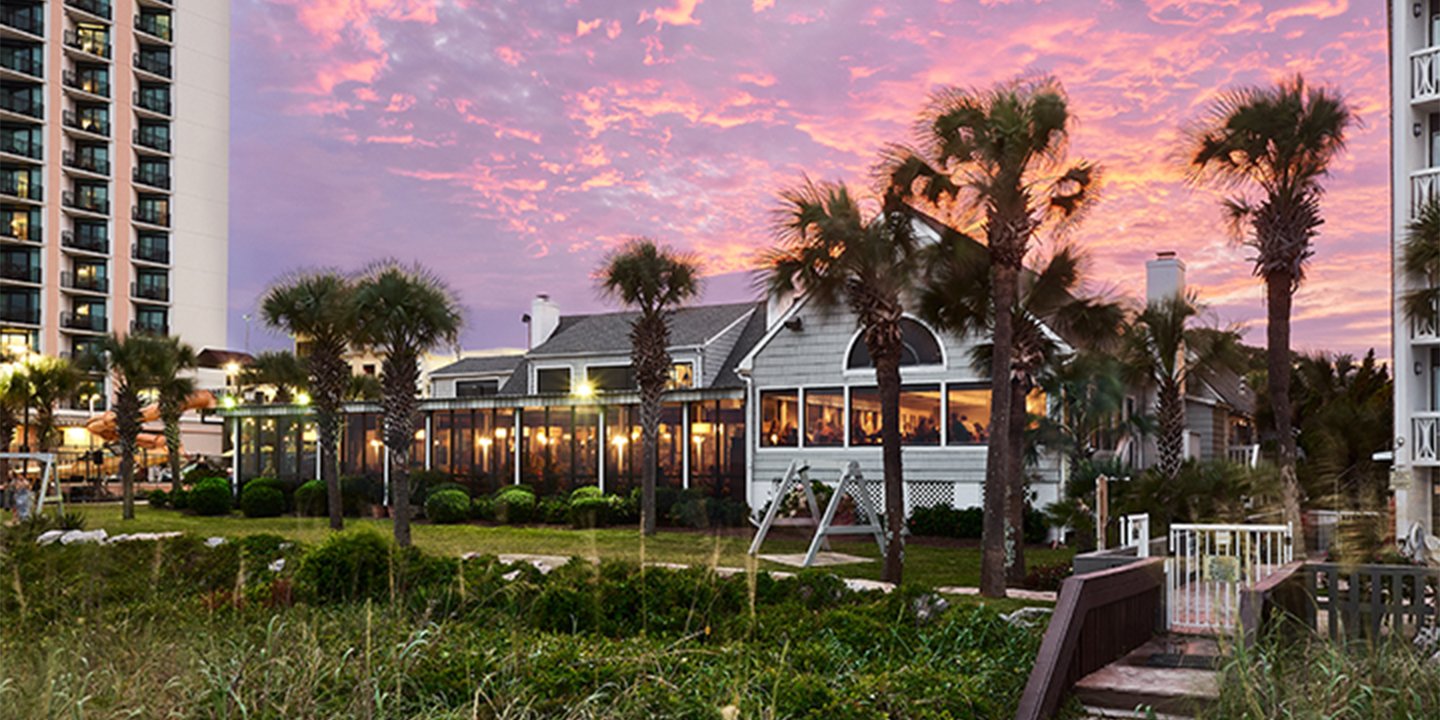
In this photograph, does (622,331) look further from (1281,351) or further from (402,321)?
(1281,351)

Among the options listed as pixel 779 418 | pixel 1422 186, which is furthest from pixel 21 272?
pixel 1422 186

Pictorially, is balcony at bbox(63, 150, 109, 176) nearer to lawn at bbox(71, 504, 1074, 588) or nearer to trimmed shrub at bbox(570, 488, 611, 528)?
lawn at bbox(71, 504, 1074, 588)

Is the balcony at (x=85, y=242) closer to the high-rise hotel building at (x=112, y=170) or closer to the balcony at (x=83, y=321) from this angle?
the high-rise hotel building at (x=112, y=170)

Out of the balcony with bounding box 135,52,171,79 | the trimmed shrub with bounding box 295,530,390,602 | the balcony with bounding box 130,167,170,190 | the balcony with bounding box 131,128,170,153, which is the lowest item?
the trimmed shrub with bounding box 295,530,390,602

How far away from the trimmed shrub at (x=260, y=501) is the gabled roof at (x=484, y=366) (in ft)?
31.0

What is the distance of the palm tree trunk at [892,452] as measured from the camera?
52.3 feet

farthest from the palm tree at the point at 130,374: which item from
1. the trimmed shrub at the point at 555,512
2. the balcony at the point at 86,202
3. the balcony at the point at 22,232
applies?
the balcony at the point at 86,202

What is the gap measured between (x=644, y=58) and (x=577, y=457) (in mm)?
15930

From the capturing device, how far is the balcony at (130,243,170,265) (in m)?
63.2

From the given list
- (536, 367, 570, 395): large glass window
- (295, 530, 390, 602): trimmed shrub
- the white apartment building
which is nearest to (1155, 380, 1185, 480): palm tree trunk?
the white apartment building

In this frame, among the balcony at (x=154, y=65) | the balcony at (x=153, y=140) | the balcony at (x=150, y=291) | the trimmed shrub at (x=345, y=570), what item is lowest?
the trimmed shrub at (x=345, y=570)

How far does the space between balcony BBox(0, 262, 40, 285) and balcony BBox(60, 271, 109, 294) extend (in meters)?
1.50

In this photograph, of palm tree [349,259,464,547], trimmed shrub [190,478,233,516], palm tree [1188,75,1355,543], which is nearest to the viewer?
palm tree [1188,75,1355,543]

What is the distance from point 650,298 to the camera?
86.0 ft
